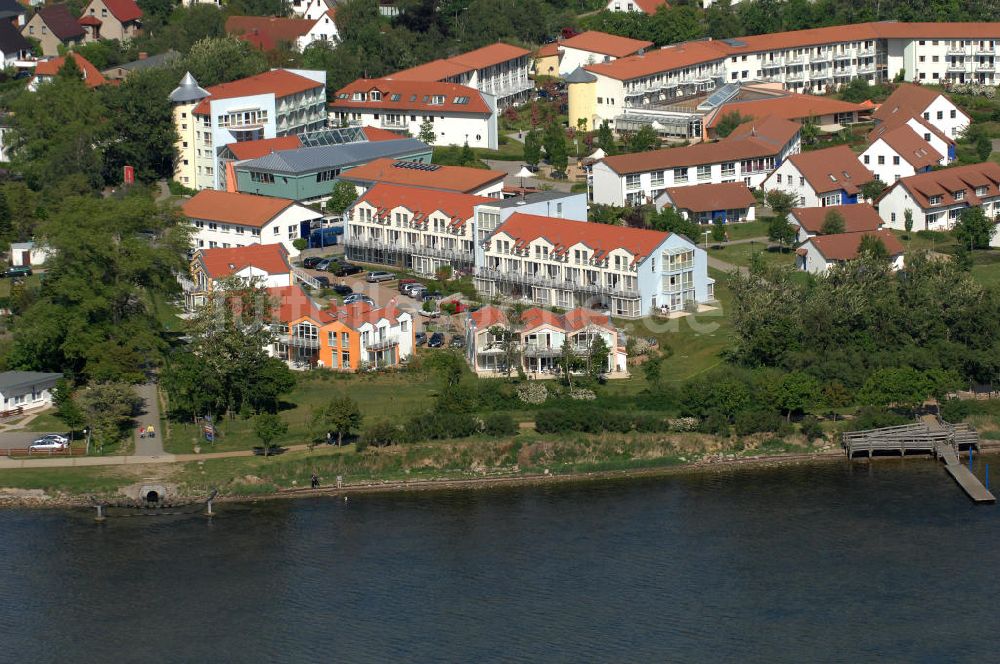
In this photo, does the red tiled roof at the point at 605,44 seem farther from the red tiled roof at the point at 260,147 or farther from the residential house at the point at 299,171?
the red tiled roof at the point at 260,147

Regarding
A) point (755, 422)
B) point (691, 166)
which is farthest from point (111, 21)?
point (755, 422)

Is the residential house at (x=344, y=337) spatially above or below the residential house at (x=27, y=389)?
above

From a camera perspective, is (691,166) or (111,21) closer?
(691,166)

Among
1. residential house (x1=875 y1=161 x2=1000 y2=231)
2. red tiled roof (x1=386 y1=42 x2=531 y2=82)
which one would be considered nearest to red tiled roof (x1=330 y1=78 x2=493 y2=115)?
red tiled roof (x1=386 y1=42 x2=531 y2=82)

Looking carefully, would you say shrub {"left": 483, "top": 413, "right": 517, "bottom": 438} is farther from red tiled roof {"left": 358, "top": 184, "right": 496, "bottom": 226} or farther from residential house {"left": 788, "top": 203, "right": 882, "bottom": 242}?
residential house {"left": 788, "top": 203, "right": 882, "bottom": 242}

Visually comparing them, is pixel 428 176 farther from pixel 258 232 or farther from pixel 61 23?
pixel 61 23

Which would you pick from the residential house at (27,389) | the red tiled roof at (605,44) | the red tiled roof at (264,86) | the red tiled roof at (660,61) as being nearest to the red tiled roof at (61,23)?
the red tiled roof at (264,86)
